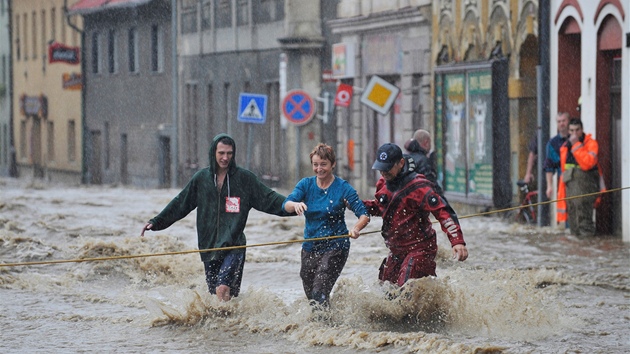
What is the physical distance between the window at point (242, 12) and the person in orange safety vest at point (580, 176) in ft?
71.6

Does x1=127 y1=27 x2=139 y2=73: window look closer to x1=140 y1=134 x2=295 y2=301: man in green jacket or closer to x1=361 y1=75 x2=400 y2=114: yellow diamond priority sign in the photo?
x1=361 y1=75 x2=400 y2=114: yellow diamond priority sign

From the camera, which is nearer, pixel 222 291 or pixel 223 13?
pixel 222 291

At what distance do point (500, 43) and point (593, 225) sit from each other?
5.85 meters

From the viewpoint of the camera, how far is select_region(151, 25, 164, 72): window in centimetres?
4959

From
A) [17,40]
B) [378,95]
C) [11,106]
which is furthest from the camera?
[11,106]

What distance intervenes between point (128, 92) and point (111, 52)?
115 inches

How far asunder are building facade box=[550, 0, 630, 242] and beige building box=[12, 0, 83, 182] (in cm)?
3627

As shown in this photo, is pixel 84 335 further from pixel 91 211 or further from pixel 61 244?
pixel 91 211

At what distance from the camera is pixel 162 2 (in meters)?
49.0

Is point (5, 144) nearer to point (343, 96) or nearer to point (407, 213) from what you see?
point (343, 96)

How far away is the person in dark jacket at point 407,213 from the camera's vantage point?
35.1 ft

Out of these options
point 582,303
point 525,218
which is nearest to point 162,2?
point 525,218

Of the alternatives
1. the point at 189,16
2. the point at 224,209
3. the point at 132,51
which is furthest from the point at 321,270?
the point at 132,51

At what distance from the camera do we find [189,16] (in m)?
47.7
